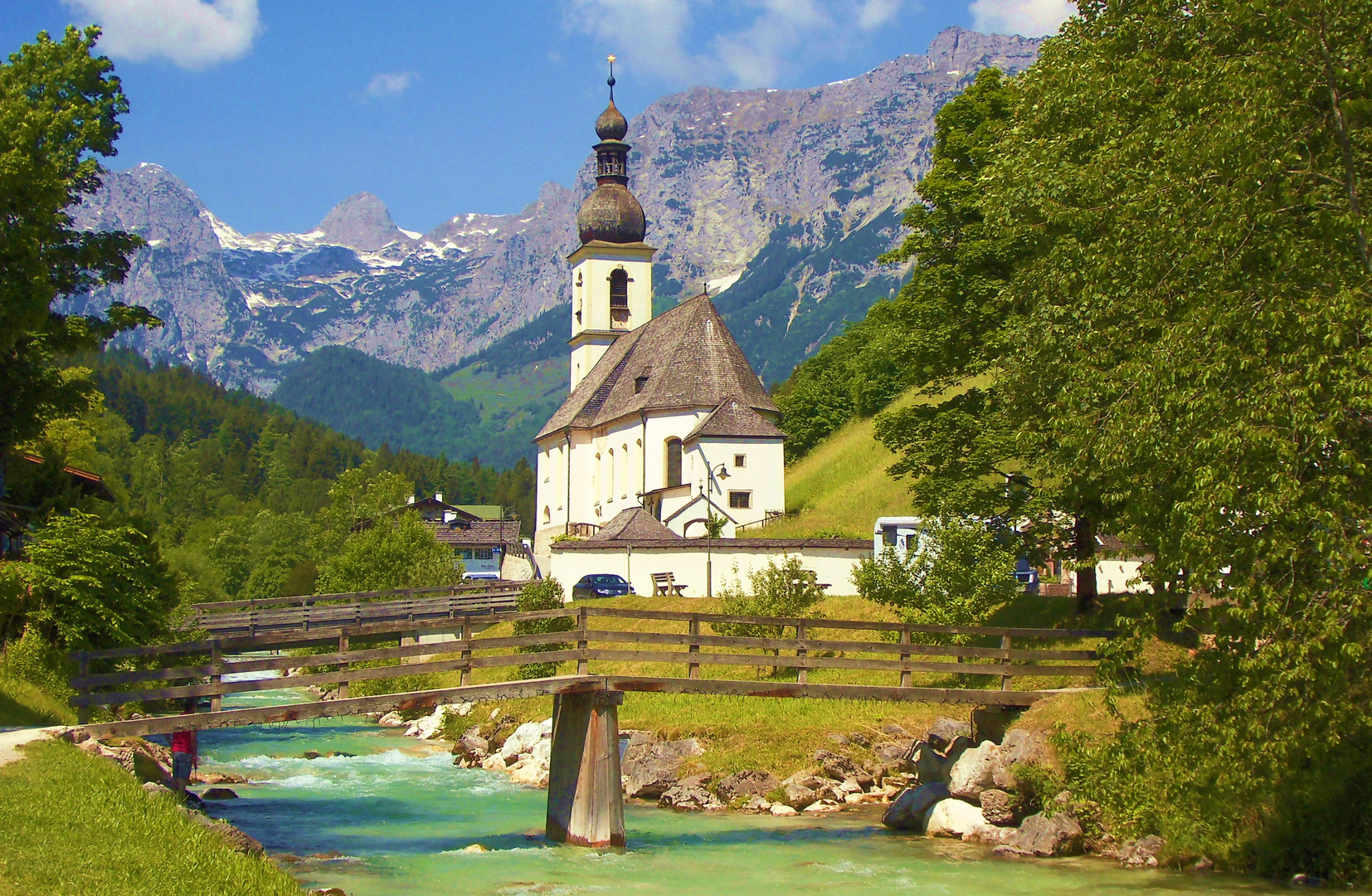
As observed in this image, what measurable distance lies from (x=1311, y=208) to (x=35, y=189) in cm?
2047

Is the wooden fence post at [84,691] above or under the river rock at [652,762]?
above

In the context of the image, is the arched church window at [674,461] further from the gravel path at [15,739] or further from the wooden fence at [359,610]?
the gravel path at [15,739]

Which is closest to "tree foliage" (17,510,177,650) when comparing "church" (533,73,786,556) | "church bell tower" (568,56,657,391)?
"church" (533,73,786,556)

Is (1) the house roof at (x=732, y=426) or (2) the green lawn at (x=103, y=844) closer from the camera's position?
(2) the green lawn at (x=103, y=844)

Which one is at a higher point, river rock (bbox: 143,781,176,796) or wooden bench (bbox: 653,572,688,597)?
wooden bench (bbox: 653,572,688,597)

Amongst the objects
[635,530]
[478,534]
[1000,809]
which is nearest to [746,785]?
[1000,809]

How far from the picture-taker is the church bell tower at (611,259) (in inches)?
3162

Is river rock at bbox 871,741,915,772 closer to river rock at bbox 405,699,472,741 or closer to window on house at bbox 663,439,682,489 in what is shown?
river rock at bbox 405,699,472,741

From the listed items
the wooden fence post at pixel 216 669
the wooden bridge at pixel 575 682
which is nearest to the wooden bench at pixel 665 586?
the wooden bridge at pixel 575 682

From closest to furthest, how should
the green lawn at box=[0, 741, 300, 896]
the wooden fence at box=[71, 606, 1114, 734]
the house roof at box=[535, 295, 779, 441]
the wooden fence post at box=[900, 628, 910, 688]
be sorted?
the green lawn at box=[0, 741, 300, 896], the wooden fence at box=[71, 606, 1114, 734], the wooden fence post at box=[900, 628, 910, 688], the house roof at box=[535, 295, 779, 441]

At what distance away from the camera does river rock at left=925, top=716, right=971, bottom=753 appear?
26.1 metres

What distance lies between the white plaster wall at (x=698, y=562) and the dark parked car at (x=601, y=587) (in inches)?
13.8

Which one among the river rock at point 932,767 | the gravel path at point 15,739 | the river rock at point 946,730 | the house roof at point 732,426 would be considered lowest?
the river rock at point 932,767

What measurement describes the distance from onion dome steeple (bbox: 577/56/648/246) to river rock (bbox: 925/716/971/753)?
56.2m
